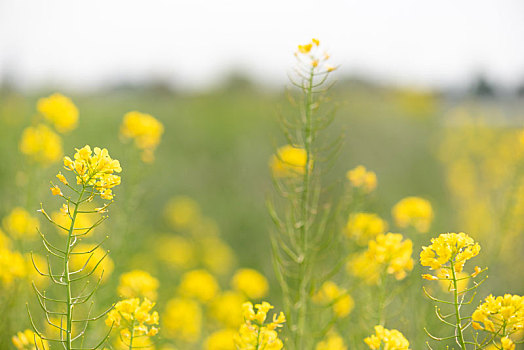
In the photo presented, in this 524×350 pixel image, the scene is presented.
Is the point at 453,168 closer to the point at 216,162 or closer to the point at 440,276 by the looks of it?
the point at 216,162

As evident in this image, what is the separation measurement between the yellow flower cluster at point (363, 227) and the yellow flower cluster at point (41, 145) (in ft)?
7.26

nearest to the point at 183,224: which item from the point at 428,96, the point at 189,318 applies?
the point at 189,318

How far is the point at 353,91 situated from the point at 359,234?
17.5 meters

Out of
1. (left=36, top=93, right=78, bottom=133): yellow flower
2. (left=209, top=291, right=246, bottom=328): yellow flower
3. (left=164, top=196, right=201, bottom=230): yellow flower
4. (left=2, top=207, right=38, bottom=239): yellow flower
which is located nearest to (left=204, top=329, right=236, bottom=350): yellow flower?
(left=209, top=291, right=246, bottom=328): yellow flower

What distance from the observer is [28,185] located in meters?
3.33

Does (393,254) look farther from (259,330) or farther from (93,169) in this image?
(93,169)

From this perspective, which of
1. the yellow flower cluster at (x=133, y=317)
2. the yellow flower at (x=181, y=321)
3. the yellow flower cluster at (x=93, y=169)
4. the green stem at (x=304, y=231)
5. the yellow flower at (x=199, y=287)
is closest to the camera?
the yellow flower cluster at (x=93, y=169)

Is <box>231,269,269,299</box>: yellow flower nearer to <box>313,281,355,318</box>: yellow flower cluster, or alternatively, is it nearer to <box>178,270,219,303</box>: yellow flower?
<box>178,270,219,303</box>: yellow flower

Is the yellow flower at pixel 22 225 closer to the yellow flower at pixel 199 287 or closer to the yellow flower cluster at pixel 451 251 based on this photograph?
the yellow flower at pixel 199 287

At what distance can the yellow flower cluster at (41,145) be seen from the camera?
331 cm

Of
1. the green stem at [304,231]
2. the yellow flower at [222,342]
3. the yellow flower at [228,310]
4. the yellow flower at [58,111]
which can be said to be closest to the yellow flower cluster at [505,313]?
the green stem at [304,231]

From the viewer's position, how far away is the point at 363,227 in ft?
10.5

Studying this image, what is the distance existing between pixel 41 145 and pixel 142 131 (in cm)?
77

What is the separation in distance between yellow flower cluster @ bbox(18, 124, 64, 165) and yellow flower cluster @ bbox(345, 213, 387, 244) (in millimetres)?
2213
